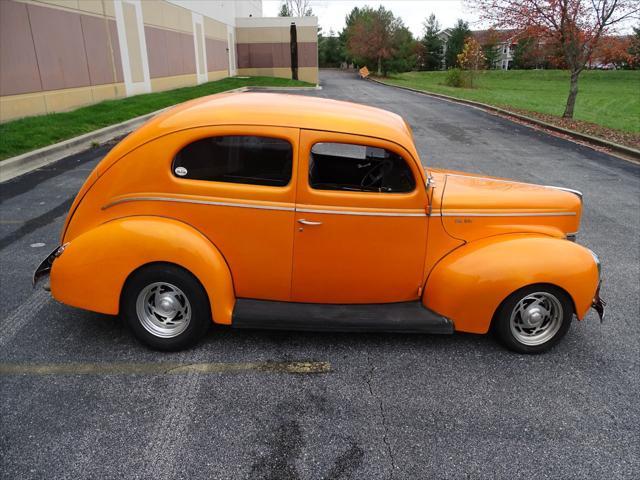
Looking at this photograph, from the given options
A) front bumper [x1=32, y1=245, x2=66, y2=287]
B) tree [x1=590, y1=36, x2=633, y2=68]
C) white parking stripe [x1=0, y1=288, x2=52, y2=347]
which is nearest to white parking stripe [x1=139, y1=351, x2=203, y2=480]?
front bumper [x1=32, y1=245, x2=66, y2=287]

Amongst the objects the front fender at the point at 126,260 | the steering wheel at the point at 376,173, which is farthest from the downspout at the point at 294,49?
the front fender at the point at 126,260

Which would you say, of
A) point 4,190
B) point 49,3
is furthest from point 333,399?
point 49,3

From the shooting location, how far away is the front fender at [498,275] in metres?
3.49

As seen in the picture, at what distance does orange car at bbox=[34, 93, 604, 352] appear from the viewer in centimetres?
347

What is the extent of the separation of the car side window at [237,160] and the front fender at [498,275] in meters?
1.45

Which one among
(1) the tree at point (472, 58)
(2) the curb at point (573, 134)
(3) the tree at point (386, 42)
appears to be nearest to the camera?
(2) the curb at point (573, 134)

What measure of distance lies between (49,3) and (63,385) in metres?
13.4

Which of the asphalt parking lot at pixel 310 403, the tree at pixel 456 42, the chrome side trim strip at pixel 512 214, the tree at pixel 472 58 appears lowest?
the asphalt parking lot at pixel 310 403

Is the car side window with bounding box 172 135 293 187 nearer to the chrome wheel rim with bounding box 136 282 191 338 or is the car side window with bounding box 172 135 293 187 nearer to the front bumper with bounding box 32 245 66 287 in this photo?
the chrome wheel rim with bounding box 136 282 191 338

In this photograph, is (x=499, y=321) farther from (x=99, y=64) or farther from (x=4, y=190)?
(x=99, y=64)

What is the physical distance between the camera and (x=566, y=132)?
14.6 m

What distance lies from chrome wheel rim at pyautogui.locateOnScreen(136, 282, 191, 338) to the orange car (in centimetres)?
1

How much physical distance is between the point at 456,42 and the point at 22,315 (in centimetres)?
7217

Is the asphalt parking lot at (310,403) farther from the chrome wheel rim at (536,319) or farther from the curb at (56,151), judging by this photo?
the curb at (56,151)
